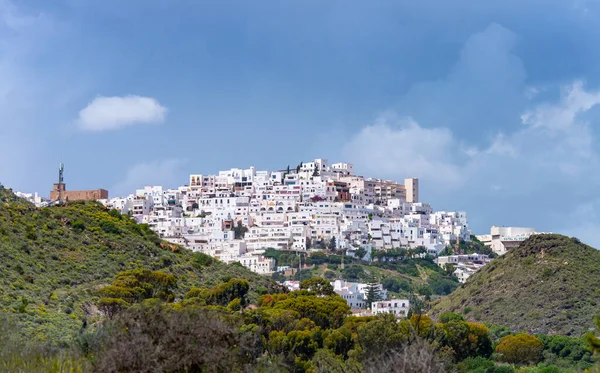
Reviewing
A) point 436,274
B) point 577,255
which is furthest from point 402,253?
point 577,255

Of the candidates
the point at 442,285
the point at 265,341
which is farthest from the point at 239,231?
the point at 265,341

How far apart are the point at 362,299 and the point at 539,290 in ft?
112

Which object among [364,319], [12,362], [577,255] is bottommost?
[12,362]

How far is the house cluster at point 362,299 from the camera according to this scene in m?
85.9

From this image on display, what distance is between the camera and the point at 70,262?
4981 centimetres

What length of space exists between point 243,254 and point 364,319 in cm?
8068

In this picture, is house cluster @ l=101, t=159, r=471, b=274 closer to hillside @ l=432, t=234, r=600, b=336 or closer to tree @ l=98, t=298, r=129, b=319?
hillside @ l=432, t=234, r=600, b=336

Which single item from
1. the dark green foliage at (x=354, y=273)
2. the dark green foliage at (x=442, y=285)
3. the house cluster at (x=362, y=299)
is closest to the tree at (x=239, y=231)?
the dark green foliage at (x=354, y=273)

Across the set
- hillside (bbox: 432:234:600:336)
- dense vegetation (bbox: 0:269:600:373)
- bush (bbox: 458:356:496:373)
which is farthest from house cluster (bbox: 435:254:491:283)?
bush (bbox: 458:356:496:373)

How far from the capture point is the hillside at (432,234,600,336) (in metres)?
57.8

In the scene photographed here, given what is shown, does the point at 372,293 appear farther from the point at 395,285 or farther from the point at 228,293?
A: the point at 228,293

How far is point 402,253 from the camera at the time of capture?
418 feet

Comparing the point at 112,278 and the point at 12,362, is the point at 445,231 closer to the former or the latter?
the point at 112,278

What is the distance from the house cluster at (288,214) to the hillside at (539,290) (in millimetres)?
50891
